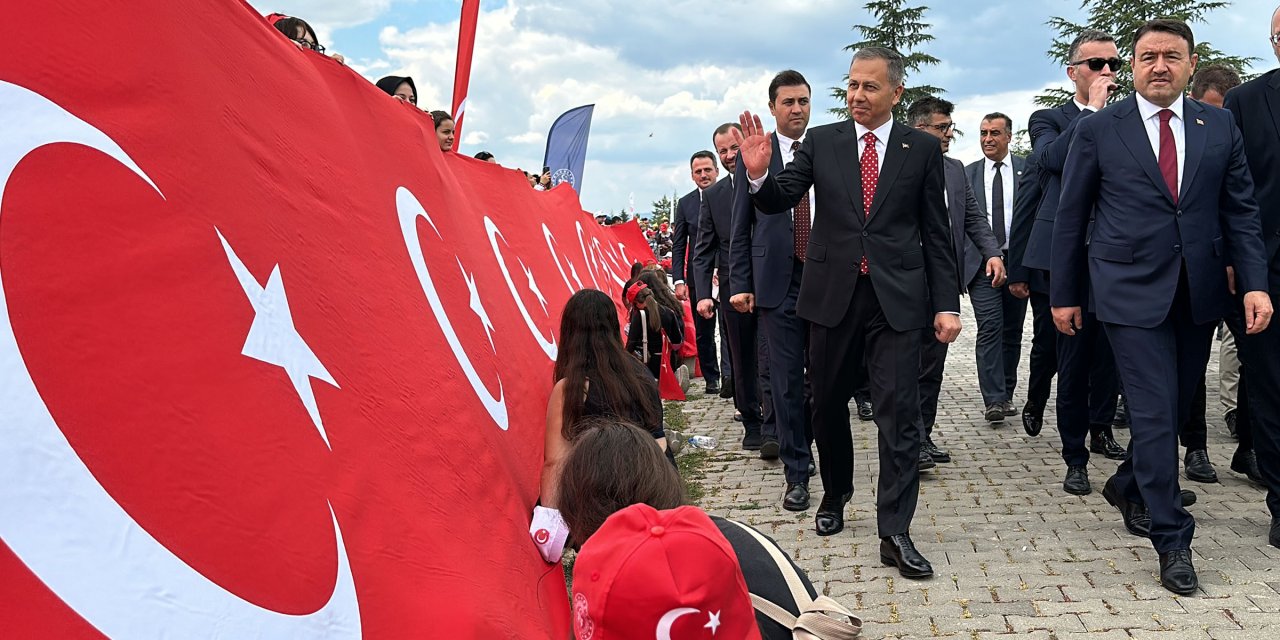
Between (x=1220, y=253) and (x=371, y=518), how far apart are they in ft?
12.8

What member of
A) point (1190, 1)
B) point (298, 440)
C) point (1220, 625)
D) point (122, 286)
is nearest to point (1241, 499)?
point (1220, 625)

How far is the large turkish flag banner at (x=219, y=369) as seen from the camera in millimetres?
1734

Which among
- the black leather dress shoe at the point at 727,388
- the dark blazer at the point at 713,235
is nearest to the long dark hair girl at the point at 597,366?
the dark blazer at the point at 713,235

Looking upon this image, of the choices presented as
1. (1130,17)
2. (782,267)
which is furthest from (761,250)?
(1130,17)

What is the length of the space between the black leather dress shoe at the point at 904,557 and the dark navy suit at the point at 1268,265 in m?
1.75

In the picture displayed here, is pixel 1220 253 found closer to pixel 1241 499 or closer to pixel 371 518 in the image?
pixel 1241 499

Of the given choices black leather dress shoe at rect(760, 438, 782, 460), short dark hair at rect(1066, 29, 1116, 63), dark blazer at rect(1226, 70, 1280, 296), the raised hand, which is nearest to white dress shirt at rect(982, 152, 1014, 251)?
short dark hair at rect(1066, 29, 1116, 63)

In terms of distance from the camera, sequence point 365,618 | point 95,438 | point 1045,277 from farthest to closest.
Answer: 1. point 1045,277
2. point 365,618
3. point 95,438

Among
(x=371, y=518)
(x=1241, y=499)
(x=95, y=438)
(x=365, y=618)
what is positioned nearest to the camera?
(x=95, y=438)

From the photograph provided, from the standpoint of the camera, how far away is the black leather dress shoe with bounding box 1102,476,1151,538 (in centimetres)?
475

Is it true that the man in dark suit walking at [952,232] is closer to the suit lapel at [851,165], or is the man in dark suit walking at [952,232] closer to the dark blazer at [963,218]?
the dark blazer at [963,218]

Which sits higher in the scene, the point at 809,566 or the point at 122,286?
the point at 122,286

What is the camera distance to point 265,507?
6.95 feet

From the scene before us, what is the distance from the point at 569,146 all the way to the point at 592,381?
10.4 m
